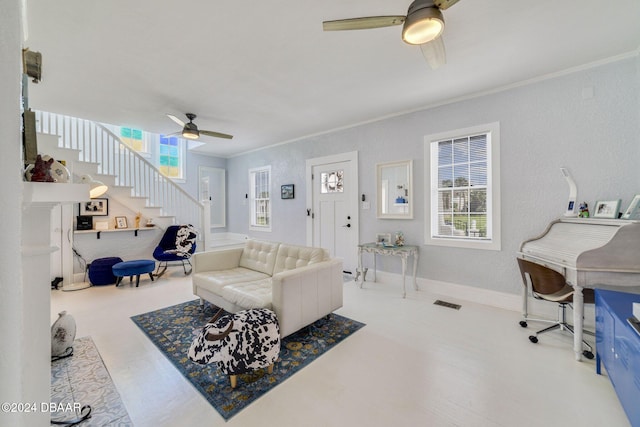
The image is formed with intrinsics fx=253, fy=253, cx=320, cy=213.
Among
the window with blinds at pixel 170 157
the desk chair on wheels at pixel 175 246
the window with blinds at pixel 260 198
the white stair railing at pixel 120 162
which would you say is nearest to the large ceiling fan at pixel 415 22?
the desk chair on wheels at pixel 175 246

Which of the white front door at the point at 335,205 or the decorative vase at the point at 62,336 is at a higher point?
the white front door at the point at 335,205

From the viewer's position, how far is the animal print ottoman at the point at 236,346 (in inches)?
70.4

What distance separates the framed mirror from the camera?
3.96 metres

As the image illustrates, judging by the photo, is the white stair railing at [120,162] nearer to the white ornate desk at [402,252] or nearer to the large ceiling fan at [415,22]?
the white ornate desk at [402,252]

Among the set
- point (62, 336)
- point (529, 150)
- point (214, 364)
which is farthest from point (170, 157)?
point (529, 150)

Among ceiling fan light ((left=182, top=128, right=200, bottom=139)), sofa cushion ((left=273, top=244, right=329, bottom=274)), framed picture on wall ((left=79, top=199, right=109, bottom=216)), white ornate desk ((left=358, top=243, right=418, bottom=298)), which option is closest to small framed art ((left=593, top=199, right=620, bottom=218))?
white ornate desk ((left=358, top=243, right=418, bottom=298))

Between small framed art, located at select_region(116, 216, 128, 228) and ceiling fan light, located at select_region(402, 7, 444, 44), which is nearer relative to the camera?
ceiling fan light, located at select_region(402, 7, 444, 44)

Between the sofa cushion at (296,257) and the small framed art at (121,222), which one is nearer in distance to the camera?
the sofa cushion at (296,257)

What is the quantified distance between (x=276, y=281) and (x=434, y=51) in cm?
231

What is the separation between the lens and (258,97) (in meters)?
3.49

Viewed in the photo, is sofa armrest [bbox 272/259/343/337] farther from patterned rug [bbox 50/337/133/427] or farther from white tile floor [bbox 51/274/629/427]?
patterned rug [bbox 50/337/133/427]

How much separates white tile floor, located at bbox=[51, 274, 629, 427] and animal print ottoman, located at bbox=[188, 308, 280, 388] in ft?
0.74

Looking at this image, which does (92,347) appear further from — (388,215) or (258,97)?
(388,215)

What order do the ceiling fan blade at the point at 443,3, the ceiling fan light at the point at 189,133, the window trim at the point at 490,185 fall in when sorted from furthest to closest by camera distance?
the ceiling fan light at the point at 189,133 < the window trim at the point at 490,185 < the ceiling fan blade at the point at 443,3
